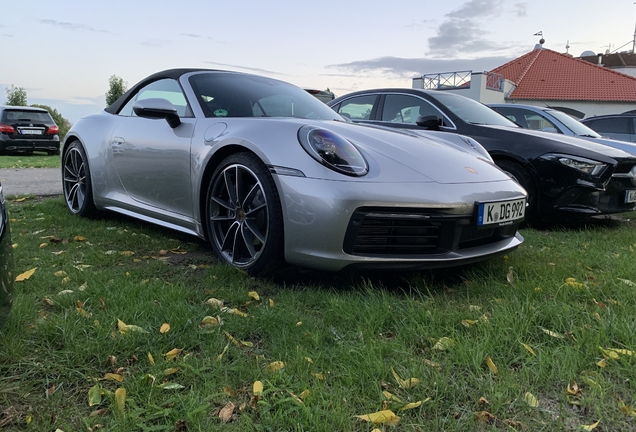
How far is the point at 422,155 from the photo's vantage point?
8.82 feet

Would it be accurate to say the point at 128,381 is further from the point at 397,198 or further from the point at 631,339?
the point at 631,339

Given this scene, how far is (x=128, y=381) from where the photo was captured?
1631 millimetres

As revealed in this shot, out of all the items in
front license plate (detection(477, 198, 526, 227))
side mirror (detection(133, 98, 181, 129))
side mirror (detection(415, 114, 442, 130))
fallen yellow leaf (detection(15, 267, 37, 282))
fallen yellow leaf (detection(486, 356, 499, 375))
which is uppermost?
side mirror (detection(133, 98, 181, 129))

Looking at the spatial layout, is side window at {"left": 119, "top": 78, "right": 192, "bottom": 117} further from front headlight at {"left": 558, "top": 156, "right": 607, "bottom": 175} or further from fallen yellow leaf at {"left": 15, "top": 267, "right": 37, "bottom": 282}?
front headlight at {"left": 558, "top": 156, "right": 607, "bottom": 175}

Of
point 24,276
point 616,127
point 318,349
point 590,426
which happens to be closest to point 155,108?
point 24,276

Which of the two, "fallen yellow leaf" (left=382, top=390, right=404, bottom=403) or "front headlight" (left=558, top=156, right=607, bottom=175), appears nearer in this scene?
"fallen yellow leaf" (left=382, top=390, right=404, bottom=403)

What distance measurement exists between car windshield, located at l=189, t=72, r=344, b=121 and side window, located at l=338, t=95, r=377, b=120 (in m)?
1.87

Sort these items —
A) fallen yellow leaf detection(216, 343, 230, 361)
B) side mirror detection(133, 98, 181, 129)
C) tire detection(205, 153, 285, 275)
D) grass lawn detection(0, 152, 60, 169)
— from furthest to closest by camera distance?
grass lawn detection(0, 152, 60, 169), side mirror detection(133, 98, 181, 129), tire detection(205, 153, 285, 275), fallen yellow leaf detection(216, 343, 230, 361)

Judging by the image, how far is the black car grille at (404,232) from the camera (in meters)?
2.34

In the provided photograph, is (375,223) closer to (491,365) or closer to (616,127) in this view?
(491,365)

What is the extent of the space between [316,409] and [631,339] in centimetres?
121

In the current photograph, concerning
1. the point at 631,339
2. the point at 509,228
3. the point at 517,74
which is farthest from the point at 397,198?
the point at 517,74

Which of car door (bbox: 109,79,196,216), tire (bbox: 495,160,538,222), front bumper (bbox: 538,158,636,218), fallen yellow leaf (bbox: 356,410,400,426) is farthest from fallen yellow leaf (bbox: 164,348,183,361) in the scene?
front bumper (bbox: 538,158,636,218)

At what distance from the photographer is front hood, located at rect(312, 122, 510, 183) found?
2562 mm
